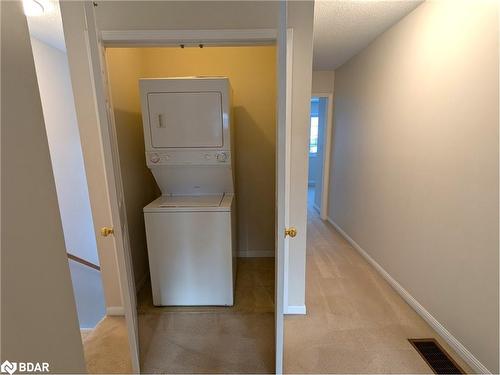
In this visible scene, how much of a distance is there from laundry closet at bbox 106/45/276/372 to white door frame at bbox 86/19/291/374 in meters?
0.27

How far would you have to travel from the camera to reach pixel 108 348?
162cm

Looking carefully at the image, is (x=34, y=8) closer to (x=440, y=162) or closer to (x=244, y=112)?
(x=244, y=112)

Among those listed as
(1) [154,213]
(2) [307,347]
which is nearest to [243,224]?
(1) [154,213]

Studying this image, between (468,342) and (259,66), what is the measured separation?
289cm

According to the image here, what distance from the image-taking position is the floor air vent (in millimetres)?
1413

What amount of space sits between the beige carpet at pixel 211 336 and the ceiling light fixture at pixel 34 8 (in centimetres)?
235

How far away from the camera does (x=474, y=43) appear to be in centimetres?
137

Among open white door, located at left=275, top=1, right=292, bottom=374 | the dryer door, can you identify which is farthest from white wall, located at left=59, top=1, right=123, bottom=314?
open white door, located at left=275, top=1, right=292, bottom=374

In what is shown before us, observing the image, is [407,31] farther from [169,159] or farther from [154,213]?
[154,213]

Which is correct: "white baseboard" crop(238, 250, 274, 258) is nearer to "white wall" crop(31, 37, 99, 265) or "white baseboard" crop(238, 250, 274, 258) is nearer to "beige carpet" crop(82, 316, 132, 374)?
"beige carpet" crop(82, 316, 132, 374)

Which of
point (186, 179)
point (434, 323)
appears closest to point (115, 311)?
point (186, 179)

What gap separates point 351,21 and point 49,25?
8.18 feet

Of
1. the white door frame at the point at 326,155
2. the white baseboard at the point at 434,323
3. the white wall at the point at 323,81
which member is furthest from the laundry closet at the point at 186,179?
the white door frame at the point at 326,155

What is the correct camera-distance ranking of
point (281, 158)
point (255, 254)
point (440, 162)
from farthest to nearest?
point (255, 254) < point (440, 162) < point (281, 158)
